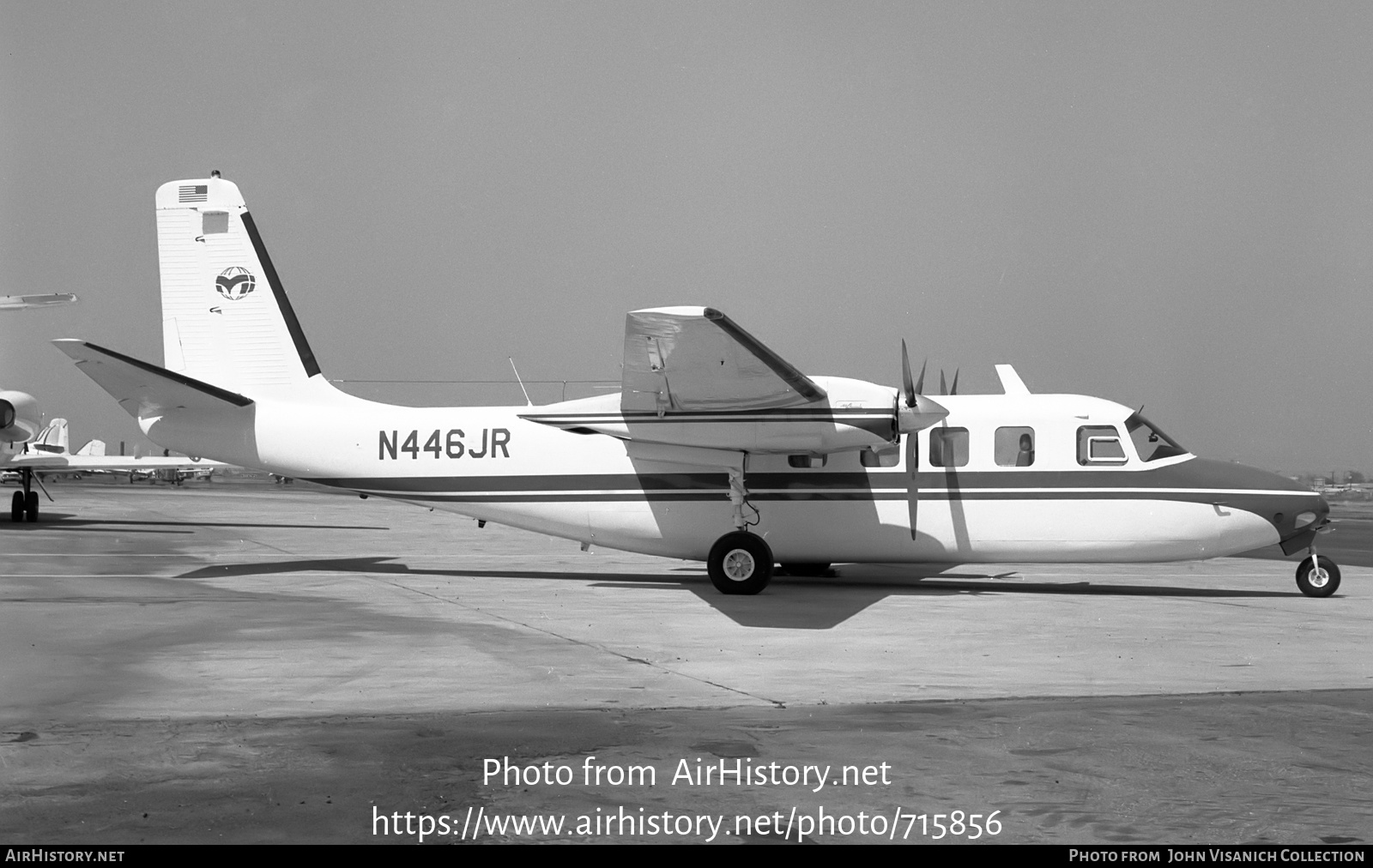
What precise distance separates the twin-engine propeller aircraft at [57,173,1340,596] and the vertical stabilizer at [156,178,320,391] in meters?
0.03

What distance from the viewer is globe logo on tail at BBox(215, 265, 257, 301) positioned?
57.1ft

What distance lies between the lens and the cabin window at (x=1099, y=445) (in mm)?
15781

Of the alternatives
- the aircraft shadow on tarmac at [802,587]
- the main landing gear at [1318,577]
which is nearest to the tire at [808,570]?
the aircraft shadow on tarmac at [802,587]

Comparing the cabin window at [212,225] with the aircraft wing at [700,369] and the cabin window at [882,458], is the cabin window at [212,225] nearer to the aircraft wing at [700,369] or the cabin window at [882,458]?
the aircraft wing at [700,369]

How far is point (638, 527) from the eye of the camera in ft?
54.1

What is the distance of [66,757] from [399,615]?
21.2 feet

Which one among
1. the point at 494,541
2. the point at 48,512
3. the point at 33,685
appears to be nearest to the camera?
the point at 33,685

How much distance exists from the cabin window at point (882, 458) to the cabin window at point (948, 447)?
452 mm

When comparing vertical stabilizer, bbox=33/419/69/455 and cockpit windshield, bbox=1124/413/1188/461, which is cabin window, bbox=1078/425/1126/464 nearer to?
cockpit windshield, bbox=1124/413/1188/461

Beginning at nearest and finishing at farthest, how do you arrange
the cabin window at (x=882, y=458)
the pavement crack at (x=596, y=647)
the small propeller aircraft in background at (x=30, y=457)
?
the pavement crack at (x=596, y=647), the cabin window at (x=882, y=458), the small propeller aircraft in background at (x=30, y=457)

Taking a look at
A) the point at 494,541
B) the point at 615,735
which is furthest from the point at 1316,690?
the point at 494,541

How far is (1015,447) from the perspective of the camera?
15.9m

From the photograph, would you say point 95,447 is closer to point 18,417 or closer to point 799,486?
point 18,417

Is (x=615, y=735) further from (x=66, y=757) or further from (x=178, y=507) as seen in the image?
(x=178, y=507)
